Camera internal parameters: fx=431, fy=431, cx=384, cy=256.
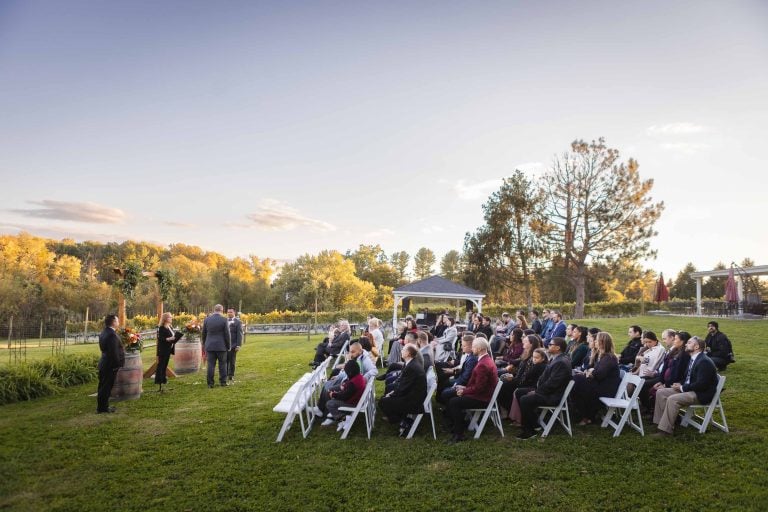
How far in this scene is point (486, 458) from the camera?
4980 mm

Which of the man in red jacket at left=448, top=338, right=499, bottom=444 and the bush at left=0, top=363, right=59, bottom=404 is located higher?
the man in red jacket at left=448, top=338, right=499, bottom=444

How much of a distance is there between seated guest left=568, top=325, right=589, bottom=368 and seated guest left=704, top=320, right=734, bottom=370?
315 cm

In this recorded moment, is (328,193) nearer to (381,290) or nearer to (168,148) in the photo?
(168,148)

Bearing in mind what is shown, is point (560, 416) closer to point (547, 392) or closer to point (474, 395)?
point (547, 392)

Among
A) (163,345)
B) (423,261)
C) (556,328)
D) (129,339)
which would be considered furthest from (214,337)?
(423,261)

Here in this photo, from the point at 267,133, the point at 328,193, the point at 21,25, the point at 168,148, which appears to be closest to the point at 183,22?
the point at 21,25

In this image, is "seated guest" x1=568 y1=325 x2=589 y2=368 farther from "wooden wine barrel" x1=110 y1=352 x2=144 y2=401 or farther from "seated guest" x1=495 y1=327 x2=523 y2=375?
"wooden wine barrel" x1=110 y1=352 x2=144 y2=401

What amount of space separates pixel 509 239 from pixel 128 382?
105ft

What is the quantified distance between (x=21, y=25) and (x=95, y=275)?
4559cm

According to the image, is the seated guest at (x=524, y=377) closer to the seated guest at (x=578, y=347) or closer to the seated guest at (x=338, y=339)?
the seated guest at (x=578, y=347)

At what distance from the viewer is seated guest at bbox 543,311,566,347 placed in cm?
1026

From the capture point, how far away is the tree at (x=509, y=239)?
34812mm

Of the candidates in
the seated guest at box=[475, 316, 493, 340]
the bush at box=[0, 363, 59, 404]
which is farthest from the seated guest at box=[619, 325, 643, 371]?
the bush at box=[0, 363, 59, 404]

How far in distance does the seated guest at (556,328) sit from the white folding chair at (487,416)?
461 centimetres
